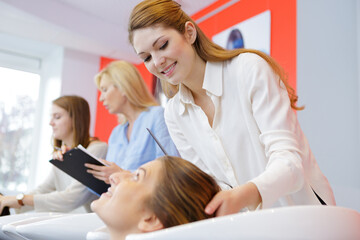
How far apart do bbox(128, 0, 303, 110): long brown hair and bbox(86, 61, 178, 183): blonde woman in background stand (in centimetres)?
86

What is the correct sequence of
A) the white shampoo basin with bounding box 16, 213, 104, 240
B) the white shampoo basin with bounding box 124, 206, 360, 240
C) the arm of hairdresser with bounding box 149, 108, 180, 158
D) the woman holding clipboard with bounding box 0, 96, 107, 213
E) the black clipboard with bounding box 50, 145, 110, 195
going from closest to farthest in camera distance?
the white shampoo basin with bounding box 124, 206, 360, 240, the white shampoo basin with bounding box 16, 213, 104, 240, the black clipboard with bounding box 50, 145, 110, 195, the arm of hairdresser with bounding box 149, 108, 180, 158, the woman holding clipboard with bounding box 0, 96, 107, 213

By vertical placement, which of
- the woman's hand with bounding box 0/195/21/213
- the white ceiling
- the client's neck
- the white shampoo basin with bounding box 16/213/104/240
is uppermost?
the white ceiling

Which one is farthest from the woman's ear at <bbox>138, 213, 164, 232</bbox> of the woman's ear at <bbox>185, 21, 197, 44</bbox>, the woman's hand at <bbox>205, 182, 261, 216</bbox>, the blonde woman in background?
the blonde woman in background

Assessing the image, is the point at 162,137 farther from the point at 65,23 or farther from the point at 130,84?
the point at 65,23

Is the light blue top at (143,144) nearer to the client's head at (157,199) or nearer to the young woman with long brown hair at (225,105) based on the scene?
the young woman with long brown hair at (225,105)

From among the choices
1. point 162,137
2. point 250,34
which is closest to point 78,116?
point 162,137

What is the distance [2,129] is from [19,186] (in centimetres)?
74

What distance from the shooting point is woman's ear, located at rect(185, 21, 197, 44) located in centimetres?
117

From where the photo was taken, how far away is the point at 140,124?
2113 mm

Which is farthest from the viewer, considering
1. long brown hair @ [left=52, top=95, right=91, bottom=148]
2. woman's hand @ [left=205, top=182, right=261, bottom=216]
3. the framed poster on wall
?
the framed poster on wall

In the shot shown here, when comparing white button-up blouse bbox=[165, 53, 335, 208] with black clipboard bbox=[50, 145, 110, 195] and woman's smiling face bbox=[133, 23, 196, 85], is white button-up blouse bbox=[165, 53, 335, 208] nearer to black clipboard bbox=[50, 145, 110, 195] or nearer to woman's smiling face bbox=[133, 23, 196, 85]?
woman's smiling face bbox=[133, 23, 196, 85]

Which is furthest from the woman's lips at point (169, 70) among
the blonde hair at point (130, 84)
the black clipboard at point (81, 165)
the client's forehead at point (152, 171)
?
the blonde hair at point (130, 84)

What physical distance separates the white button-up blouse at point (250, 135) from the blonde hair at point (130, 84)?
2.96 ft

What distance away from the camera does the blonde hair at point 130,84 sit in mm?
2188
